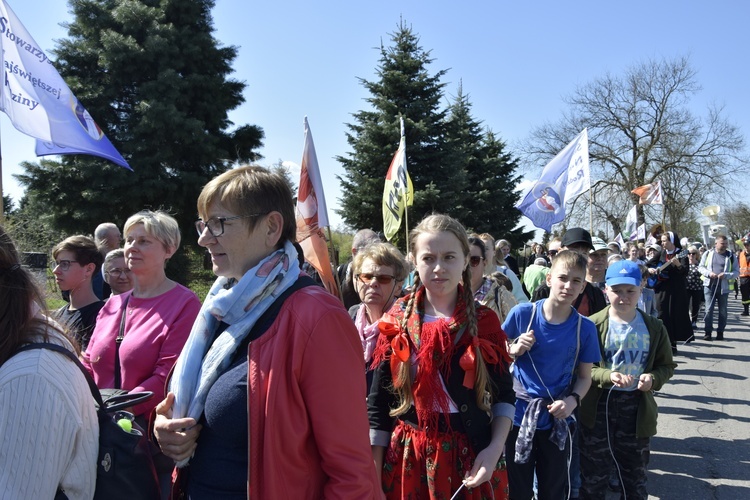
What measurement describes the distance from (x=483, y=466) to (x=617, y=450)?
85.8 inches

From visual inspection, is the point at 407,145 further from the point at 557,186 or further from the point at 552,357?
the point at 552,357

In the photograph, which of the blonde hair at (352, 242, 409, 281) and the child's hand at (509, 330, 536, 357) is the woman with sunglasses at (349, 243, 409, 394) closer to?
the blonde hair at (352, 242, 409, 281)

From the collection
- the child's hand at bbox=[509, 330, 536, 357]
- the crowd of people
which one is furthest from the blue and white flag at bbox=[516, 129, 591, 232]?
the child's hand at bbox=[509, 330, 536, 357]

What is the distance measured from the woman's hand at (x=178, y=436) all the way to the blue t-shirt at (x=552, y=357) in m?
2.46

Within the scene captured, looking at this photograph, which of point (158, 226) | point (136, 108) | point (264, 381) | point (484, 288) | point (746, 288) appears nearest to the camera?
point (264, 381)

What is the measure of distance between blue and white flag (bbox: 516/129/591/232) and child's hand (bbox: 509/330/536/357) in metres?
6.32

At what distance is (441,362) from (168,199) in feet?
63.4

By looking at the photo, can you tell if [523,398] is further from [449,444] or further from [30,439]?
[30,439]

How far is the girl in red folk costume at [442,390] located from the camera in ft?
8.11

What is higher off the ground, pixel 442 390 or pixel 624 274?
pixel 624 274

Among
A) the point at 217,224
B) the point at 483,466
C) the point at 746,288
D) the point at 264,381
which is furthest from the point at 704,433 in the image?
the point at 746,288

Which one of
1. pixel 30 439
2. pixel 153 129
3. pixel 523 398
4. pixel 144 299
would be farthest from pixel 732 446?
pixel 153 129

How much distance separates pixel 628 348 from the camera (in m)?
4.11

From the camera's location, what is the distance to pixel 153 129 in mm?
19062
